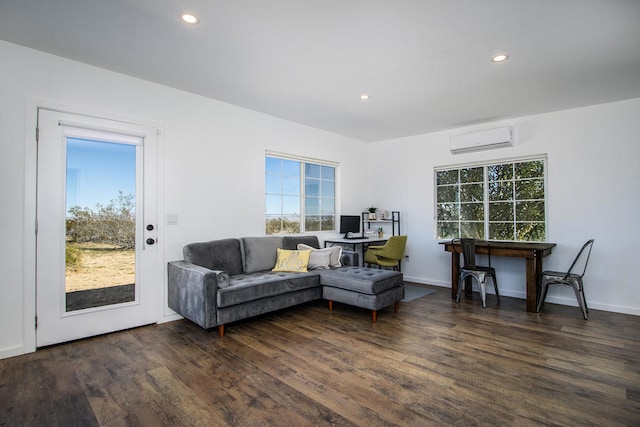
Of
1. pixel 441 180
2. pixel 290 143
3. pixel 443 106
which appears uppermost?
pixel 443 106

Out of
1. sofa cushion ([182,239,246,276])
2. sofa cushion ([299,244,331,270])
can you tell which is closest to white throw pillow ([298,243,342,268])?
sofa cushion ([299,244,331,270])

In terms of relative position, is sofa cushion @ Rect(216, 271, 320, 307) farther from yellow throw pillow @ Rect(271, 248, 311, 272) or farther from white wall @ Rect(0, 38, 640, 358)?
white wall @ Rect(0, 38, 640, 358)

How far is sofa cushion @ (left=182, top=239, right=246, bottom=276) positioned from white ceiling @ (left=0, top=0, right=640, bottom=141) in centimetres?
183

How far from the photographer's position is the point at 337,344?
9.50ft

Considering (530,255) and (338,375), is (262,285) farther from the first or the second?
(530,255)

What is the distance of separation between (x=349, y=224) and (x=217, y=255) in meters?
2.62

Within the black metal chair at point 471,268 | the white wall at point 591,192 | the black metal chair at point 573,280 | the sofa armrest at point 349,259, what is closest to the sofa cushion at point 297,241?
the sofa armrest at point 349,259

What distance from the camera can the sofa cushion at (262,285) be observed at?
10.2ft

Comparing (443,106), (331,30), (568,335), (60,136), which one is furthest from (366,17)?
(568,335)

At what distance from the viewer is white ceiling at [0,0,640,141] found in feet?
7.31

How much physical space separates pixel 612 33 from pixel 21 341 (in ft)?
18.1

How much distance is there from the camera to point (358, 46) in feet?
8.95

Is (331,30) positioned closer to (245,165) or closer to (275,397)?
(245,165)

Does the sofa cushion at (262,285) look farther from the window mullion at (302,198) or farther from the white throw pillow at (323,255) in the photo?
the window mullion at (302,198)
